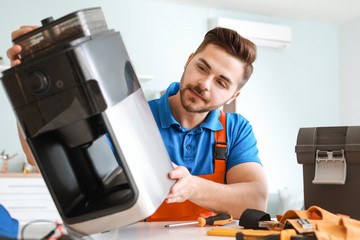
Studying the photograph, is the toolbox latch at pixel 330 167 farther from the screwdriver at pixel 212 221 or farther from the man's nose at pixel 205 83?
the man's nose at pixel 205 83

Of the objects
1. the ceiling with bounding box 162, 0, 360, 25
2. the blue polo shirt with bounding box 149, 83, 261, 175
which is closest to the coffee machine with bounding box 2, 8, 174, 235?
the blue polo shirt with bounding box 149, 83, 261, 175

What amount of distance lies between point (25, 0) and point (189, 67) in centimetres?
308

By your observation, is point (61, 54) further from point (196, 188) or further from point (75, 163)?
point (196, 188)

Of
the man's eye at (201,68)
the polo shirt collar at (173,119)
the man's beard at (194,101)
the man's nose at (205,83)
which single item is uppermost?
the man's eye at (201,68)

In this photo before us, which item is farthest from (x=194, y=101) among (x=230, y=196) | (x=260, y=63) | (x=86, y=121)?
(x=260, y=63)

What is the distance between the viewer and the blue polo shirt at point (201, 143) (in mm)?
1472

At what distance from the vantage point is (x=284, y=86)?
4.79m

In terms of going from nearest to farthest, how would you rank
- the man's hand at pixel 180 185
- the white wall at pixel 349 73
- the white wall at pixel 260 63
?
the man's hand at pixel 180 185 → the white wall at pixel 260 63 → the white wall at pixel 349 73

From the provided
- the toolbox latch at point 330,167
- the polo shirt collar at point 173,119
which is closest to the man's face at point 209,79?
the polo shirt collar at point 173,119

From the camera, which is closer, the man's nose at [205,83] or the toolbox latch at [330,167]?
the toolbox latch at [330,167]

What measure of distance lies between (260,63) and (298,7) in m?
0.72

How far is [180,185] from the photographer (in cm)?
91

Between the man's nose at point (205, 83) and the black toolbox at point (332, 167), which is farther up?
the man's nose at point (205, 83)

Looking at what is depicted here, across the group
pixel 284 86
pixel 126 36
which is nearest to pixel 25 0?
pixel 126 36
